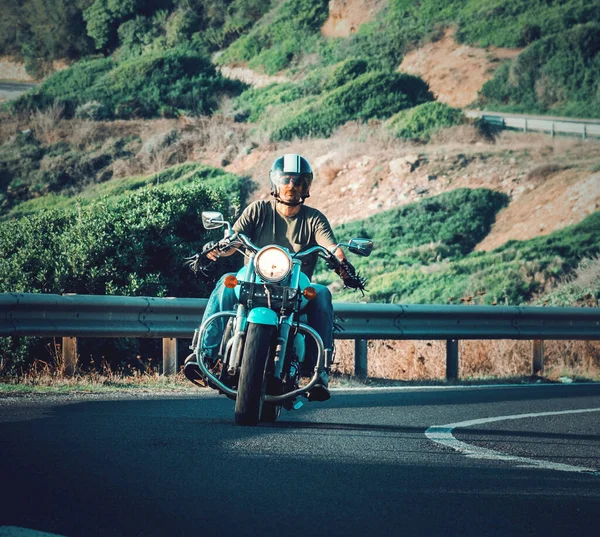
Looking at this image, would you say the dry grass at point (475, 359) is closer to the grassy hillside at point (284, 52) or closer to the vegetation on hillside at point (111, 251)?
the vegetation on hillside at point (111, 251)

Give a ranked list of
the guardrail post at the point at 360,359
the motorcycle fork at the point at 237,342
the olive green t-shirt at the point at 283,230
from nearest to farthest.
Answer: the motorcycle fork at the point at 237,342 → the olive green t-shirt at the point at 283,230 → the guardrail post at the point at 360,359

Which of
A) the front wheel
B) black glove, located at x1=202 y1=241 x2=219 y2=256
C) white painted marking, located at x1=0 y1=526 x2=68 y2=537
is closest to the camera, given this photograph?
white painted marking, located at x1=0 y1=526 x2=68 y2=537

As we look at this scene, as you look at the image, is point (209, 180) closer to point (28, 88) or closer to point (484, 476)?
point (28, 88)

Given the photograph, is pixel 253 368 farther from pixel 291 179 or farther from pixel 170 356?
pixel 170 356

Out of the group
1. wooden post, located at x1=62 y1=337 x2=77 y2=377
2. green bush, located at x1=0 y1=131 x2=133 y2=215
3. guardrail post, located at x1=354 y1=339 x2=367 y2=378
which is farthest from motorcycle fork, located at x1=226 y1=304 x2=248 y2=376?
green bush, located at x1=0 y1=131 x2=133 y2=215

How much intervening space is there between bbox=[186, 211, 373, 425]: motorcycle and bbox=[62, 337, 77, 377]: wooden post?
3.73m

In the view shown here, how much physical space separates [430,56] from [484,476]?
46905mm

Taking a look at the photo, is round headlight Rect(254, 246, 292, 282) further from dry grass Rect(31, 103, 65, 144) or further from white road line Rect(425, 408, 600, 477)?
dry grass Rect(31, 103, 65, 144)

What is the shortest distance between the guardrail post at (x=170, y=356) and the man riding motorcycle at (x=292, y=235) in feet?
12.7

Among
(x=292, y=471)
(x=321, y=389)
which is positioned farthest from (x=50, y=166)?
(x=292, y=471)

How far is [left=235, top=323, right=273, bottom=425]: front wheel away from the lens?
23.4 feet

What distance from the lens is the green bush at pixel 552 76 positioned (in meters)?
46.8

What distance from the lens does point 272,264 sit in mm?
7363

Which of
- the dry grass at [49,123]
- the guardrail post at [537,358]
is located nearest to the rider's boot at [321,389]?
the guardrail post at [537,358]
